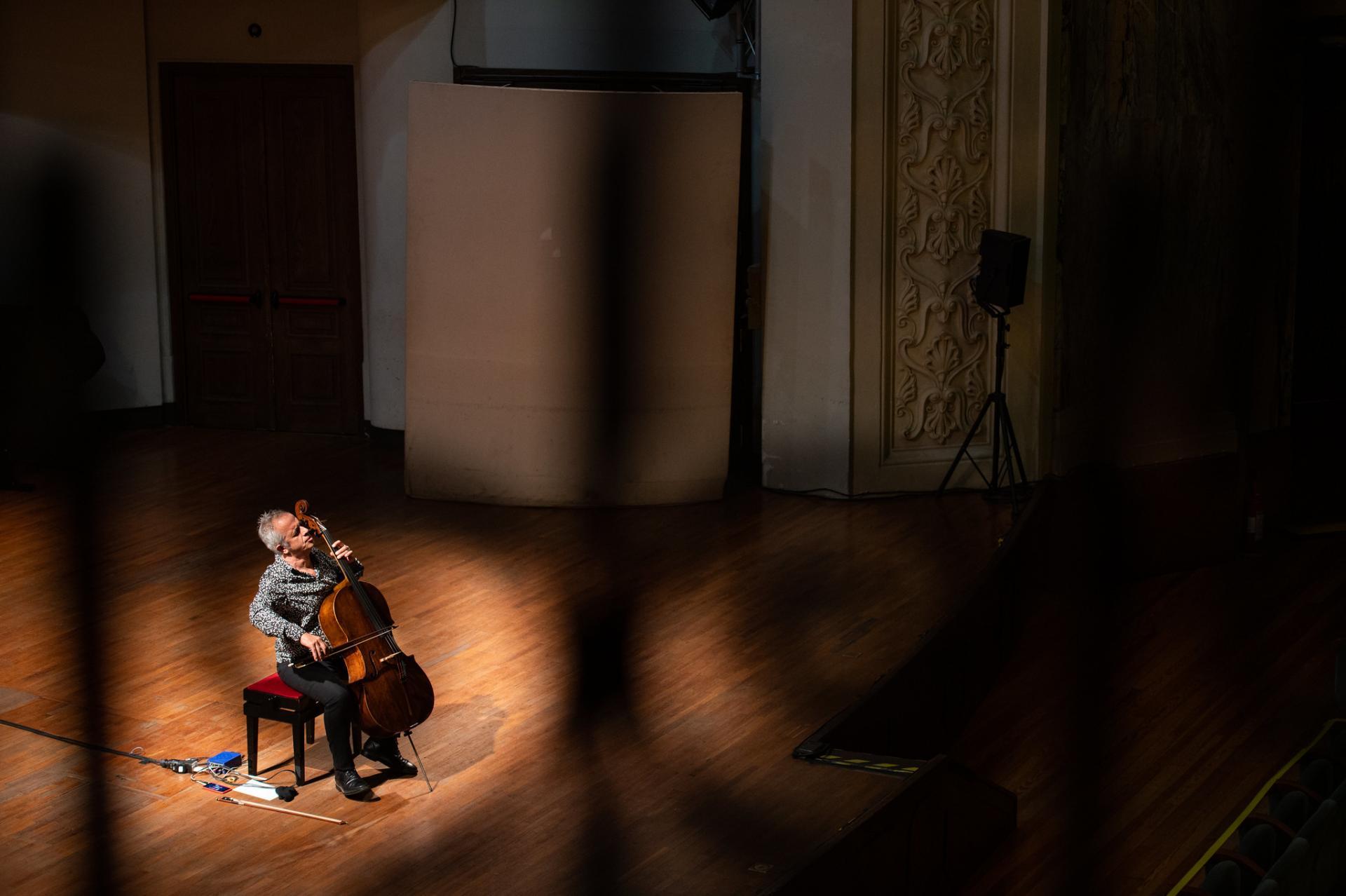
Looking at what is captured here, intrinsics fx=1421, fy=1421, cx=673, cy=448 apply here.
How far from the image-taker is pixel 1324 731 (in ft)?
13.1

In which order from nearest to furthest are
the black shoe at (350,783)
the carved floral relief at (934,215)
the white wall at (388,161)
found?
the black shoe at (350,783) → the carved floral relief at (934,215) → the white wall at (388,161)

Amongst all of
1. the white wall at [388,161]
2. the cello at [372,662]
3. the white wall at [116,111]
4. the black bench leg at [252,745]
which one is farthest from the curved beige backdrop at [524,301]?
the black bench leg at [252,745]

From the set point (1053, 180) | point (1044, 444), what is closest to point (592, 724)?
point (1044, 444)

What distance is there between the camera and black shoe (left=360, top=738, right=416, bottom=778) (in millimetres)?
4023

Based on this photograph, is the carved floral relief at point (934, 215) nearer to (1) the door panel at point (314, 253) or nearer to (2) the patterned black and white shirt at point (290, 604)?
(1) the door panel at point (314, 253)

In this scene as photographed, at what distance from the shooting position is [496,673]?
469cm

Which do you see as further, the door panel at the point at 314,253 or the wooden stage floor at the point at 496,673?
the door panel at the point at 314,253

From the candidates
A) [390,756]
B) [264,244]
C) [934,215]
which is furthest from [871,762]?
[264,244]

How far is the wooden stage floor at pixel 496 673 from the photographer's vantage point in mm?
3484

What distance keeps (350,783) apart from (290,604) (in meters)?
0.54

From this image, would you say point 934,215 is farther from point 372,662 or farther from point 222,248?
point 222,248

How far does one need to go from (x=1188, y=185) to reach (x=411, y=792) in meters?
3.43

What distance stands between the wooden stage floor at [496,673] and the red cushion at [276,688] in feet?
0.78

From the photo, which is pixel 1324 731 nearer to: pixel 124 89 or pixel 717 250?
pixel 717 250
